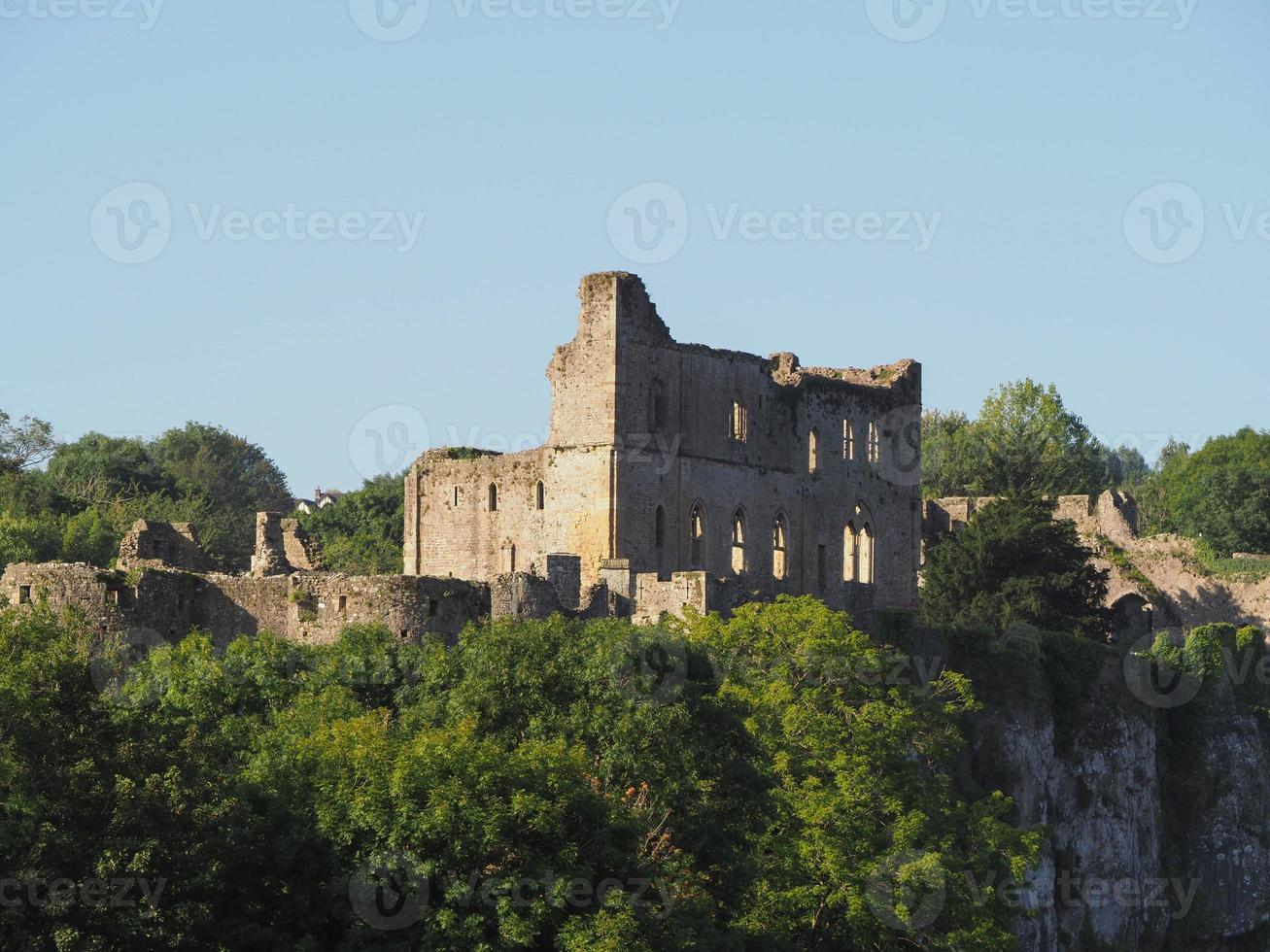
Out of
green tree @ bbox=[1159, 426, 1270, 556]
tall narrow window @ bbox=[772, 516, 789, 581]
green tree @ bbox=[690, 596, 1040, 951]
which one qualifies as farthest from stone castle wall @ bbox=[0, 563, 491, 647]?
green tree @ bbox=[1159, 426, 1270, 556]

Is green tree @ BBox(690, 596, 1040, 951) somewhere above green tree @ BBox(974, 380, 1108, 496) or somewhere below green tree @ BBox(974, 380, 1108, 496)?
below

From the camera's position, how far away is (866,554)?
72.4m

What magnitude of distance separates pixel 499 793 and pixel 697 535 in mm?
28458

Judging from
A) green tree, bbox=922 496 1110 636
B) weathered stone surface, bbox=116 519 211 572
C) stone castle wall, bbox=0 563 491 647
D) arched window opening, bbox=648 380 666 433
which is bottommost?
stone castle wall, bbox=0 563 491 647

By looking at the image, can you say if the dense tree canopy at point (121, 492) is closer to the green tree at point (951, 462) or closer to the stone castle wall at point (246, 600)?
the stone castle wall at point (246, 600)

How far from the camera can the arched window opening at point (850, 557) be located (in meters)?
71.8

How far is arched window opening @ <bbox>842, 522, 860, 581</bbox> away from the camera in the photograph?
71.8m

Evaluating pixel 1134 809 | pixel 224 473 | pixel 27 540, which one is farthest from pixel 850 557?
pixel 224 473

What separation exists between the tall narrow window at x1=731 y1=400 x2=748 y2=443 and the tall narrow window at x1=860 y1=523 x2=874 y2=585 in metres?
6.29

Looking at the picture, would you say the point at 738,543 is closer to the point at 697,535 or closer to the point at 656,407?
the point at 697,535

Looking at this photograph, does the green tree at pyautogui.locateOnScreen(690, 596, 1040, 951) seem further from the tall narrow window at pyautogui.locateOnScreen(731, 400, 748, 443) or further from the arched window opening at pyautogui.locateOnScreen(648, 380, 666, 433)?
the tall narrow window at pyautogui.locateOnScreen(731, 400, 748, 443)

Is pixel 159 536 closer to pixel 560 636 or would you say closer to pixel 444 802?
pixel 560 636

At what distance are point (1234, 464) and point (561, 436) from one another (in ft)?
168

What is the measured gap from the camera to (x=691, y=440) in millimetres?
65375
